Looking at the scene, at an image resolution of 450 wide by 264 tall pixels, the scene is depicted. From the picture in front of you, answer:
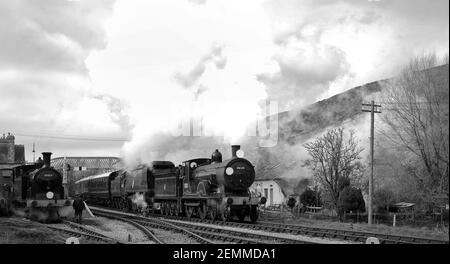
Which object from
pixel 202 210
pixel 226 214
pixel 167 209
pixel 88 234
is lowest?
pixel 167 209

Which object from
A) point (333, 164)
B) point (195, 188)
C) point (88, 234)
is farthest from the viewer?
point (333, 164)

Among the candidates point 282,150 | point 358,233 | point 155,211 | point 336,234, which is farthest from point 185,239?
point 282,150

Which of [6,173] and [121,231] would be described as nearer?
[121,231]

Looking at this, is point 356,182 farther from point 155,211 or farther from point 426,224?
point 155,211

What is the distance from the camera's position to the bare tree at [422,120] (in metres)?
24.3

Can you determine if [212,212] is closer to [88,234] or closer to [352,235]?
[88,234]

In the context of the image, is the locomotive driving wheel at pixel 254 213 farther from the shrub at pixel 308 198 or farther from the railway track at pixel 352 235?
the shrub at pixel 308 198

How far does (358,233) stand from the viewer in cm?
1805

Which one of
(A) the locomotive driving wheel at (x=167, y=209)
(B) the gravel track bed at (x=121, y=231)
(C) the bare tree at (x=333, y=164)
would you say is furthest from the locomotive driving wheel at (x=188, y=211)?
(C) the bare tree at (x=333, y=164)

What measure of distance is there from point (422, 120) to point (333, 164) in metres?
8.72

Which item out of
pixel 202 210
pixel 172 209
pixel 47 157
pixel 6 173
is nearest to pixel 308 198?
pixel 172 209

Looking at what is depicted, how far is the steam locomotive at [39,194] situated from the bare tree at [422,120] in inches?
739

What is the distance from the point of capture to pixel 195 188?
26.4 metres
